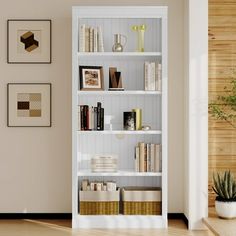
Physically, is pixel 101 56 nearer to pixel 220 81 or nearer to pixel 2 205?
pixel 220 81

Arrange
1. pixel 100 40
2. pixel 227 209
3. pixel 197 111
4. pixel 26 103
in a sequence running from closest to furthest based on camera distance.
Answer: pixel 227 209, pixel 197 111, pixel 100 40, pixel 26 103

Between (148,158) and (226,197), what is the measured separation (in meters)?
0.85

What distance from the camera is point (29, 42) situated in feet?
18.2

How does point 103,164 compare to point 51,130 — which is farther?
point 51,130

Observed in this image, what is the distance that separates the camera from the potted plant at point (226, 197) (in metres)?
4.96

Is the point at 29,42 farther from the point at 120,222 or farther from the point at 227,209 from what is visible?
the point at 227,209

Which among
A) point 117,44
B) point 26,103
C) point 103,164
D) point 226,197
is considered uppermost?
point 117,44

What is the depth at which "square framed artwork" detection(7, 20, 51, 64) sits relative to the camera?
5.54m

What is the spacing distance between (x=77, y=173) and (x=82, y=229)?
545mm

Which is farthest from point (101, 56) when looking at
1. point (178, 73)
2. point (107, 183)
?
point (107, 183)

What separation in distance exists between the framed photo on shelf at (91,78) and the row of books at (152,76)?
453 mm

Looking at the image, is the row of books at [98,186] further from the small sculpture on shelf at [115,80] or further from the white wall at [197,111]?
Result: the small sculpture on shelf at [115,80]

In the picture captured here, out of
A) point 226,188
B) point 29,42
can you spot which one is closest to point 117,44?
point 29,42

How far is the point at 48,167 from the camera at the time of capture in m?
5.56
